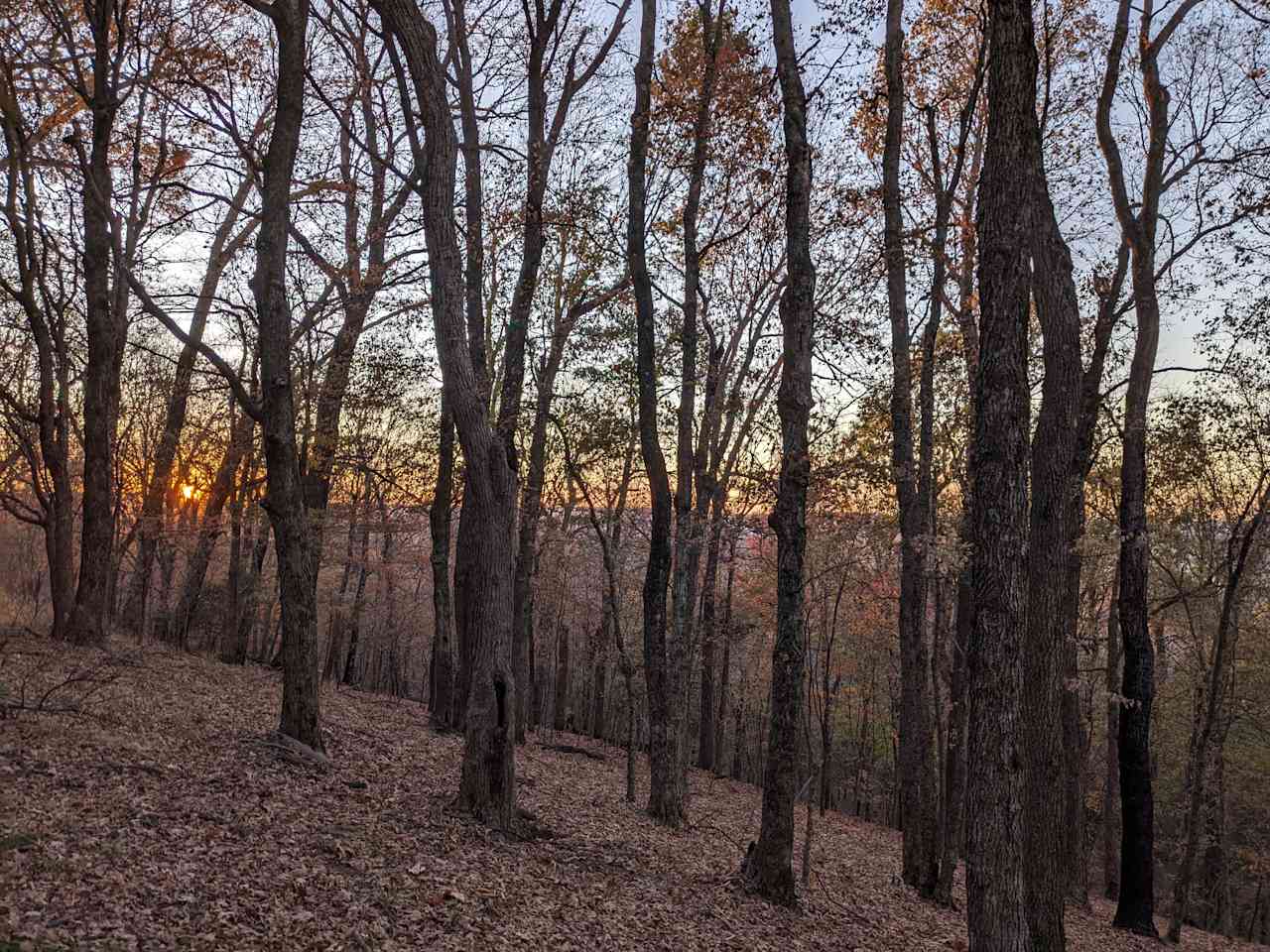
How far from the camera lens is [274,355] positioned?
29.0 ft

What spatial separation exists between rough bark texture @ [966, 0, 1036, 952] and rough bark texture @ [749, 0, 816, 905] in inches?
117

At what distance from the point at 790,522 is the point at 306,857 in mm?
5626

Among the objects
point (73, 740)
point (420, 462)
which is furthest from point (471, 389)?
point (420, 462)

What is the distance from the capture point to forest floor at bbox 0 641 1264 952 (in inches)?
196

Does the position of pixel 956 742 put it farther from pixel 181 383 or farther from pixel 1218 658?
pixel 181 383

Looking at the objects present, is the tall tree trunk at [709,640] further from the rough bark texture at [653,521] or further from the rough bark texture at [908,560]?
the rough bark texture at [908,560]

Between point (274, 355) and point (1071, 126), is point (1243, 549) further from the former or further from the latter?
point (274, 355)

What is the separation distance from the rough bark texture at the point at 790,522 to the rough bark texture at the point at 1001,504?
296 centimetres

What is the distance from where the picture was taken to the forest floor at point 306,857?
Answer: 4980mm

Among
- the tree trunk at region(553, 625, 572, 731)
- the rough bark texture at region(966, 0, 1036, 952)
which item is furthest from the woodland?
the tree trunk at region(553, 625, 572, 731)

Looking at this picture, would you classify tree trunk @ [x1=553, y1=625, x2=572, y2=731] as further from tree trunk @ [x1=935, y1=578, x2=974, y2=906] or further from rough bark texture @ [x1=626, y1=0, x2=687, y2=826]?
rough bark texture @ [x1=626, y1=0, x2=687, y2=826]

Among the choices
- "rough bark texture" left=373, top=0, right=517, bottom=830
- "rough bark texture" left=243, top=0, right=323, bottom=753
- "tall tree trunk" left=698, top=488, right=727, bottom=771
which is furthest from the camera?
"tall tree trunk" left=698, top=488, right=727, bottom=771

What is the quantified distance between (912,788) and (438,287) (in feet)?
31.2

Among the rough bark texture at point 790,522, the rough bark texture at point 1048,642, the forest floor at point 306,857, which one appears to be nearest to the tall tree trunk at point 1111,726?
the forest floor at point 306,857
